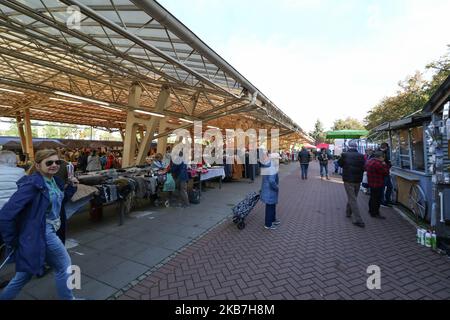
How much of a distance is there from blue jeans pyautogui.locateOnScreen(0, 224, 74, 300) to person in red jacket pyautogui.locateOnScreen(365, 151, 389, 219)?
6.23 m

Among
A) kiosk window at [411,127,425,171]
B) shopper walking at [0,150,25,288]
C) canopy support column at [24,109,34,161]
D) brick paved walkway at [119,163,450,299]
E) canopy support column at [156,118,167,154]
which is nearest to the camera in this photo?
brick paved walkway at [119,163,450,299]

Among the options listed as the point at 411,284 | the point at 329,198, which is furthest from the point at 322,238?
the point at 329,198

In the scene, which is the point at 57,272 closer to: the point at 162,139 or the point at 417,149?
the point at 417,149

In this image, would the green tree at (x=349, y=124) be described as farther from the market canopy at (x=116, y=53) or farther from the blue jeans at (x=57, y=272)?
the blue jeans at (x=57, y=272)

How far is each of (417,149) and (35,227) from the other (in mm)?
8031

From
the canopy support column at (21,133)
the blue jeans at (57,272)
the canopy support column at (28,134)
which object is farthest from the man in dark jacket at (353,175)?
the canopy support column at (21,133)

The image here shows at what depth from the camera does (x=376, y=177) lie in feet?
18.1

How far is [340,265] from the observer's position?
11.0ft

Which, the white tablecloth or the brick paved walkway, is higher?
the white tablecloth

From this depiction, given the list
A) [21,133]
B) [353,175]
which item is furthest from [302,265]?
[21,133]

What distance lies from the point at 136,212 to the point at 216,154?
21.7 feet

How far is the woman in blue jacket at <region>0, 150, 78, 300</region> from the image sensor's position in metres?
1.92

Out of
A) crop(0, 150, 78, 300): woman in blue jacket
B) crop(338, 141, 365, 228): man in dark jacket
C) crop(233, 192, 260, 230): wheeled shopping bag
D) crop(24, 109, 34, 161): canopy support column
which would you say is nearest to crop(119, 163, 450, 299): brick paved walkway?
crop(233, 192, 260, 230): wheeled shopping bag

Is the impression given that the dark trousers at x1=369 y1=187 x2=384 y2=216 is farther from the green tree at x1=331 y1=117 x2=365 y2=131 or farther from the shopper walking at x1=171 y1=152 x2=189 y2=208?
the green tree at x1=331 y1=117 x2=365 y2=131
